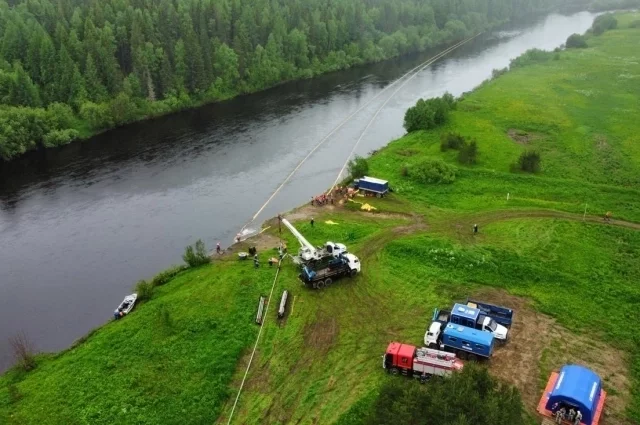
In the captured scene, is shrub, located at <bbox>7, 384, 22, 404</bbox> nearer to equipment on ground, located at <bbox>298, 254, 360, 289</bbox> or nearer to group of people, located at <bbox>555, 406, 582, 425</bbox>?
equipment on ground, located at <bbox>298, 254, 360, 289</bbox>

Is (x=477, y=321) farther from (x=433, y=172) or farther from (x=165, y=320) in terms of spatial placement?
(x=433, y=172)

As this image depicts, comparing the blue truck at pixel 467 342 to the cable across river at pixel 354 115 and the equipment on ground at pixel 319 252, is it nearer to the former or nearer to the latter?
the equipment on ground at pixel 319 252

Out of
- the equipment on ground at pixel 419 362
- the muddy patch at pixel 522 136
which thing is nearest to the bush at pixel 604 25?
the muddy patch at pixel 522 136

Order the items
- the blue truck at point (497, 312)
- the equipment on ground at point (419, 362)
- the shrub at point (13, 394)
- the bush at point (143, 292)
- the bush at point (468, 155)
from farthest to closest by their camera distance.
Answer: the bush at point (468, 155) < the bush at point (143, 292) < the blue truck at point (497, 312) < the shrub at point (13, 394) < the equipment on ground at point (419, 362)

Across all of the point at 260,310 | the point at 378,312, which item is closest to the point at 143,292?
the point at 260,310

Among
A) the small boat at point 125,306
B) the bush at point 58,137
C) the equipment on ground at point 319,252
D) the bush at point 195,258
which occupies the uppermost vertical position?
the bush at point 58,137

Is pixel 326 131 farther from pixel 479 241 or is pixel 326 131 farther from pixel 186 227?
pixel 479 241

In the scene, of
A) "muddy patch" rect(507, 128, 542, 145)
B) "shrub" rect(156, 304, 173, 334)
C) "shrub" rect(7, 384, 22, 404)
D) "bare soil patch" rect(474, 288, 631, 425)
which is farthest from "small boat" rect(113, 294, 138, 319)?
"muddy patch" rect(507, 128, 542, 145)

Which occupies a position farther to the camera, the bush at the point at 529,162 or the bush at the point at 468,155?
the bush at the point at 468,155
